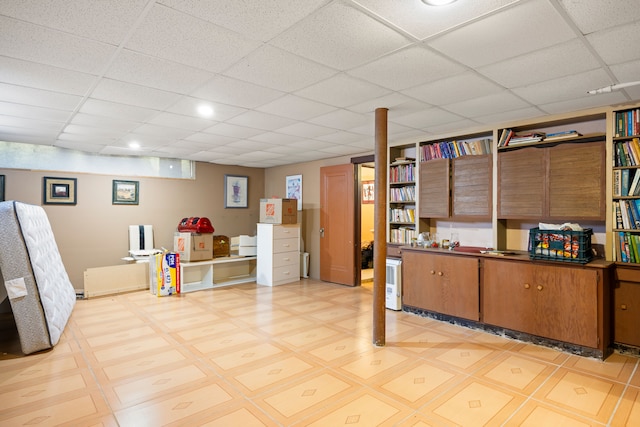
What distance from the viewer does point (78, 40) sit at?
2221mm

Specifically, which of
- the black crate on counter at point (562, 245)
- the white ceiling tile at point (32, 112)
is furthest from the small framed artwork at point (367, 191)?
the white ceiling tile at point (32, 112)

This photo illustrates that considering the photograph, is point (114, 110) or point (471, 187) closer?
point (114, 110)

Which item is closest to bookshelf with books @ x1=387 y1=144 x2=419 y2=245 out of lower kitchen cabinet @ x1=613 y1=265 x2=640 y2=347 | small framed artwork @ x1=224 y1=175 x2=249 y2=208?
lower kitchen cabinet @ x1=613 y1=265 x2=640 y2=347

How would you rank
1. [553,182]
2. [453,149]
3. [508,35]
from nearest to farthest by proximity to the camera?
[508,35]
[553,182]
[453,149]

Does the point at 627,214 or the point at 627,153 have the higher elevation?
the point at 627,153

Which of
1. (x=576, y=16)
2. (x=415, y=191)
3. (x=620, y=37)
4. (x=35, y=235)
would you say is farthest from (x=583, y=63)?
(x=35, y=235)

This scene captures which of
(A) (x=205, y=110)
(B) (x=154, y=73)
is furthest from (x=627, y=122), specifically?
(B) (x=154, y=73)

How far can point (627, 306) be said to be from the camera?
3.36m

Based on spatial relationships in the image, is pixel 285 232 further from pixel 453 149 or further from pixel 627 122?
pixel 627 122

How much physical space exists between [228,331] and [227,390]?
1.37 metres

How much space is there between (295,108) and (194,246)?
141 inches

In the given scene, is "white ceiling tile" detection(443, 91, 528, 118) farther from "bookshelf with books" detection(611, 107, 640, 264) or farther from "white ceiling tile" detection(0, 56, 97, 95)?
"white ceiling tile" detection(0, 56, 97, 95)

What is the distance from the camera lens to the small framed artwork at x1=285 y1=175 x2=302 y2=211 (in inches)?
298

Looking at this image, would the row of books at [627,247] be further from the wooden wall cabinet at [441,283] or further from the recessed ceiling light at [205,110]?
the recessed ceiling light at [205,110]
